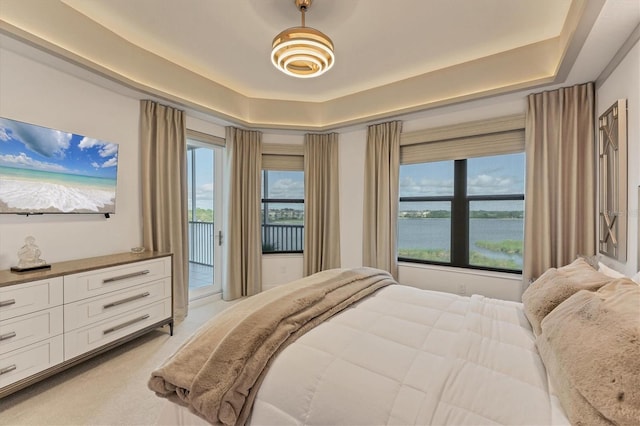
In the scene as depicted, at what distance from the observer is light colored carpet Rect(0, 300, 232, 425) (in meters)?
1.80

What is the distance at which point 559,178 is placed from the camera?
2.78 m

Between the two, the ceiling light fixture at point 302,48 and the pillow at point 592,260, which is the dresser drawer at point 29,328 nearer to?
the ceiling light fixture at point 302,48

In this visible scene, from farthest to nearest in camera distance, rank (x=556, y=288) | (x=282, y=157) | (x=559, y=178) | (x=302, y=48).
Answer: (x=282, y=157), (x=559, y=178), (x=302, y=48), (x=556, y=288)

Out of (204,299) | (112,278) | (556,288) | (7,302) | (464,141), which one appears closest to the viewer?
(556,288)

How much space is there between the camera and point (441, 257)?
12.2 ft

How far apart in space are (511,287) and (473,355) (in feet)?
7.98

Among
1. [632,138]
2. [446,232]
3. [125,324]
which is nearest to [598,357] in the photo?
[632,138]

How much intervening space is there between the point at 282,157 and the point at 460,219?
2.72 m

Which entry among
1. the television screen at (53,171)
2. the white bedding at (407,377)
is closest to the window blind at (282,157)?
the television screen at (53,171)

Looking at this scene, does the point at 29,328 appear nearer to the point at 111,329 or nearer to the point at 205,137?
the point at 111,329

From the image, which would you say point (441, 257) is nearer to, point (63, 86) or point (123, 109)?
point (123, 109)

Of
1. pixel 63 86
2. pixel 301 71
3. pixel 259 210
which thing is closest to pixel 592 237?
pixel 301 71

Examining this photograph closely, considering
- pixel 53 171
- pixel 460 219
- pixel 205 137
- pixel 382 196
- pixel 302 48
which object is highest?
pixel 302 48

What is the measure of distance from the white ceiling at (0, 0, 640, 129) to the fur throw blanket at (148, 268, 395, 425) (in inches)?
91.5
